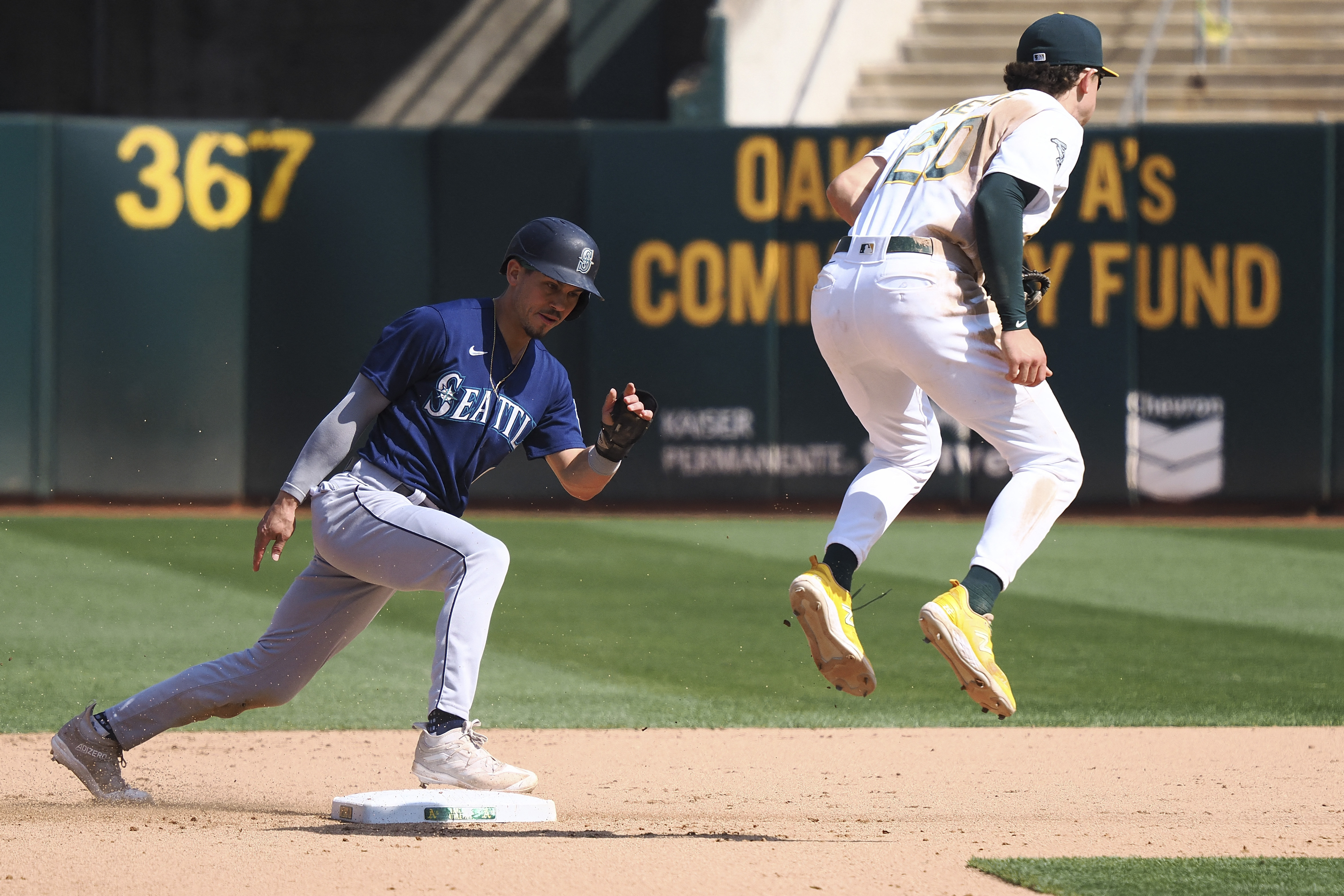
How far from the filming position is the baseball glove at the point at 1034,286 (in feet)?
14.9

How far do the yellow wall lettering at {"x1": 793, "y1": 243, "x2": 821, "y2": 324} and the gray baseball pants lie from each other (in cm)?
843

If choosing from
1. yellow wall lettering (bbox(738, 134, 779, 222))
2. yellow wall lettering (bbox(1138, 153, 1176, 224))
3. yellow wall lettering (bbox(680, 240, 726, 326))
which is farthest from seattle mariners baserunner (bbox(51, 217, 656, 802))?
yellow wall lettering (bbox(1138, 153, 1176, 224))

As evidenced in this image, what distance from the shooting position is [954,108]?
15.4ft

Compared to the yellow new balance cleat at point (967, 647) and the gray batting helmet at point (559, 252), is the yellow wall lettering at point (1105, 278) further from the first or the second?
the yellow new balance cleat at point (967, 647)

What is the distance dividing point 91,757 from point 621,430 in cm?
178

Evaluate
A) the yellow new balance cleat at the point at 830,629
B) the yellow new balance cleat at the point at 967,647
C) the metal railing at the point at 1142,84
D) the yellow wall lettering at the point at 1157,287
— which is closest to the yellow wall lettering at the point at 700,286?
the yellow wall lettering at the point at 1157,287

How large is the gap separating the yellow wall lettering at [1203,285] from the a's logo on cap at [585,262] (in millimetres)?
9274

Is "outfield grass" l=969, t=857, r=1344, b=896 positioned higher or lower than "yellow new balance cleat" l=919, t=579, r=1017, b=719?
lower

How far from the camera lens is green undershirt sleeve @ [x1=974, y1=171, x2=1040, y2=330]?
4.25 m

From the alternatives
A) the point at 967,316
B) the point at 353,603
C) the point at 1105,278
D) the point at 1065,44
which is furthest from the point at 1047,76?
the point at 1105,278

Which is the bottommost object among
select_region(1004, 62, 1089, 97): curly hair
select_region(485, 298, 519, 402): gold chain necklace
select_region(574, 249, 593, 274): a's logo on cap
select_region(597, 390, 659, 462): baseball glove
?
select_region(597, 390, 659, 462): baseball glove

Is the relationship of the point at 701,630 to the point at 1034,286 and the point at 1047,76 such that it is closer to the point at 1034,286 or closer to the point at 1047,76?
the point at 1034,286

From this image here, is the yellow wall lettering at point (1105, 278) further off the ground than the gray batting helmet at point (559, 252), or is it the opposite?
the gray batting helmet at point (559, 252)

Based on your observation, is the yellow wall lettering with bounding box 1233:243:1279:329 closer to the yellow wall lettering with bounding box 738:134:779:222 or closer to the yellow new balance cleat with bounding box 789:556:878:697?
the yellow wall lettering with bounding box 738:134:779:222
